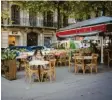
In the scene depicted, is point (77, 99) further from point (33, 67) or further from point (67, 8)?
point (67, 8)

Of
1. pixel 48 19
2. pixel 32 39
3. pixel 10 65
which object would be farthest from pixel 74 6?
pixel 32 39

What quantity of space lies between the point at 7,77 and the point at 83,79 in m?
3.21

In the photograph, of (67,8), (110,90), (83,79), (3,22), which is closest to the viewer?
(110,90)

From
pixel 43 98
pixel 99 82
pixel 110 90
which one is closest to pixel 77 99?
pixel 43 98

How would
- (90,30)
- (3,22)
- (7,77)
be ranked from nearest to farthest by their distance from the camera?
(7,77), (90,30), (3,22)

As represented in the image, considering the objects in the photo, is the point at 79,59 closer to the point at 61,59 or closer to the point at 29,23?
the point at 61,59

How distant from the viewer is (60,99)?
7.68 m

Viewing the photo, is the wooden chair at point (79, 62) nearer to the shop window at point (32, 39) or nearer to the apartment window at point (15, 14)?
the apartment window at point (15, 14)

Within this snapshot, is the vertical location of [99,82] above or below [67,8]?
below

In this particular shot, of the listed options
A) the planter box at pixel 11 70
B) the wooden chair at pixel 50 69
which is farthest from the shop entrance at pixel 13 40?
the wooden chair at pixel 50 69

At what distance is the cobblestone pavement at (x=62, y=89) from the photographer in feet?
26.2

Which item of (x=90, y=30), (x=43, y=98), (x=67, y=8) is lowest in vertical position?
(x=43, y=98)

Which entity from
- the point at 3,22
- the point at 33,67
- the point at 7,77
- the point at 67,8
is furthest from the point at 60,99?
the point at 3,22

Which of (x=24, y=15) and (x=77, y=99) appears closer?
(x=77, y=99)
